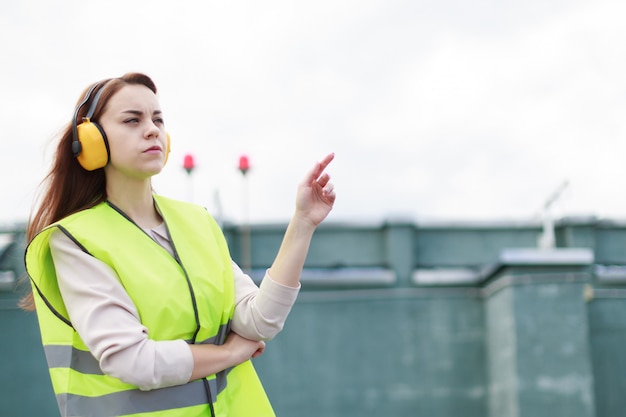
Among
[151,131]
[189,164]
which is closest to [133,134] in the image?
[151,131]

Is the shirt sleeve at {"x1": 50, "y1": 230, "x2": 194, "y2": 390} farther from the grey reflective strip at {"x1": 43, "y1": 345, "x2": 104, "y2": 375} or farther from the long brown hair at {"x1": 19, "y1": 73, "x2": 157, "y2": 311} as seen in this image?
the long brown hair at {"x1": 19, "y1": 73, "x2": 157, "y2": 311}

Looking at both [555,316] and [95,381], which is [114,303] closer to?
[95,381]

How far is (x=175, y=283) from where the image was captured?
201 cm

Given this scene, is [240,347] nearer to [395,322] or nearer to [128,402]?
[128,402]

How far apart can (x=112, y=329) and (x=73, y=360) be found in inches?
7.5

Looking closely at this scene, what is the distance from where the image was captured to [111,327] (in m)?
1.90

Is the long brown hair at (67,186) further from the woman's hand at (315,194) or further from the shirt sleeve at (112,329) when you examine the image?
the woman's hand at (315,194)

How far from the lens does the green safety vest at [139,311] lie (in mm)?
1965

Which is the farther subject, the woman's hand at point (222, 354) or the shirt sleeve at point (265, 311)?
the shirt sleeve at point (265, 311)

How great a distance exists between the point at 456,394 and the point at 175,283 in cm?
828

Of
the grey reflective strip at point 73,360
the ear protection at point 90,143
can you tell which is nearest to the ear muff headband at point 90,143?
the ear protection at point 90,143

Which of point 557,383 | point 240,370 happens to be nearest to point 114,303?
point 240,370

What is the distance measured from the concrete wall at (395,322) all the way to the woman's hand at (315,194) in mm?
7477

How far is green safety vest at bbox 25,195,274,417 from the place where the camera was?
1.96 meters
